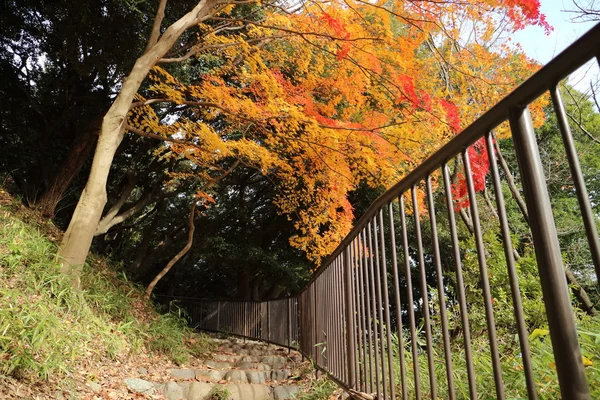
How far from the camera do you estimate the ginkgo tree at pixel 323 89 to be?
6.65 m

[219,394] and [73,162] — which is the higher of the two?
[73,162]

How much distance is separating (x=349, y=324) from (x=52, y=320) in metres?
2.87

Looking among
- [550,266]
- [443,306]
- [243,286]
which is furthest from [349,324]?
[243,286]

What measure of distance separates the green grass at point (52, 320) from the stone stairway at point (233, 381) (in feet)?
2.17

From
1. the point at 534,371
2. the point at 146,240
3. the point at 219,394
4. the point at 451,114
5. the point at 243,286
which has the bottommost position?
the point at 219,394

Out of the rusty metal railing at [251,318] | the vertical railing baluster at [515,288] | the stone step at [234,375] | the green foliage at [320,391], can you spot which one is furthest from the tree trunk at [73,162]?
the vertical railing baluster at [515,288]

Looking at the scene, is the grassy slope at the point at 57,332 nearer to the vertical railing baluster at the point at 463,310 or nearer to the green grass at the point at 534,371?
the green grass at the point at 534,371

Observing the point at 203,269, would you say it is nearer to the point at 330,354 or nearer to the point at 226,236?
the point at 226,236

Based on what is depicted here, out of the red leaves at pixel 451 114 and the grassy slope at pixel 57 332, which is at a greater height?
the red leaves at pixel 451 114

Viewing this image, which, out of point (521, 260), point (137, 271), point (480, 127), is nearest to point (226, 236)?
point (137, 271)

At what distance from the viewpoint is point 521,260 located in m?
5.55

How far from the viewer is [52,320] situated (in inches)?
149

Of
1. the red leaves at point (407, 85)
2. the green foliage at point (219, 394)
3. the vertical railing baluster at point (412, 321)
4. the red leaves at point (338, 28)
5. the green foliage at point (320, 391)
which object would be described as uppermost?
the red leaves at point (338, 28)

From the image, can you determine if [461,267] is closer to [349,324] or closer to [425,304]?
[425,304]
